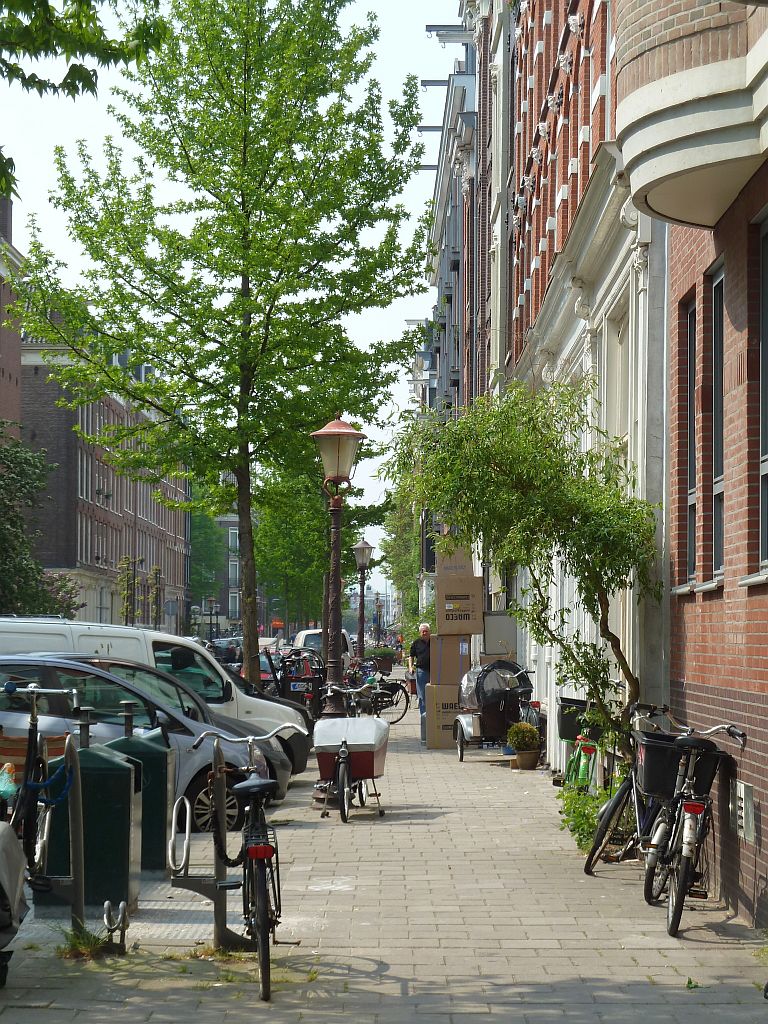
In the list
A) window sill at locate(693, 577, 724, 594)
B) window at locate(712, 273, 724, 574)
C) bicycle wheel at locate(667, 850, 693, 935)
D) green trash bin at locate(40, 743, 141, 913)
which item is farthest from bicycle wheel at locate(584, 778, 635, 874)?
green trash bin at locate(40, 743, 141, 913)

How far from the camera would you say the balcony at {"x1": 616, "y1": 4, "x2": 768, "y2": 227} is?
832cm

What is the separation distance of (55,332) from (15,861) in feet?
63.8

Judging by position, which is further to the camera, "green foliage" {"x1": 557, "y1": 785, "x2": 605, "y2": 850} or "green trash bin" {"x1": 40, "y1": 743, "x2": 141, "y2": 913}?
"green foliage" {"x1": 557, "y1": 785, "x2": 605, "y2": 850}

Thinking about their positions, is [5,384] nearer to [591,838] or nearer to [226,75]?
[226,75]

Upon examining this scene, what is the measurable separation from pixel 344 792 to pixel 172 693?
1884 millimetres

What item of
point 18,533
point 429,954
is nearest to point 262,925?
point 429,954

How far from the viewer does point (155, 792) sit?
9.66 meters

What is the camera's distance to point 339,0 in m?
26.2

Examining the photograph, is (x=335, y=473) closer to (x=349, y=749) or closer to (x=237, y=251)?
(x=349, y=749)

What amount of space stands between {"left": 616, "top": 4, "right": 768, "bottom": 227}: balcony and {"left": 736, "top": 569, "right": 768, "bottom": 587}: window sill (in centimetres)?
240

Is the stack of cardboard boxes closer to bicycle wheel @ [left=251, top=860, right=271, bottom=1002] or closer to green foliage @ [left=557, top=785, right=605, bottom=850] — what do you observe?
green foliage @ [left=557, top=785, right=605, bottom=850]

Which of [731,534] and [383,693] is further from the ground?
[731,534]

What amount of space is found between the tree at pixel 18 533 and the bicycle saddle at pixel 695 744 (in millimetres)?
37115

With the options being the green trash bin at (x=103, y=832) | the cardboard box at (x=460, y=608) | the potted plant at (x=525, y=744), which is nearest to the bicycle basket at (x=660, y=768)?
the green trash bin at (x=103, y=832)
